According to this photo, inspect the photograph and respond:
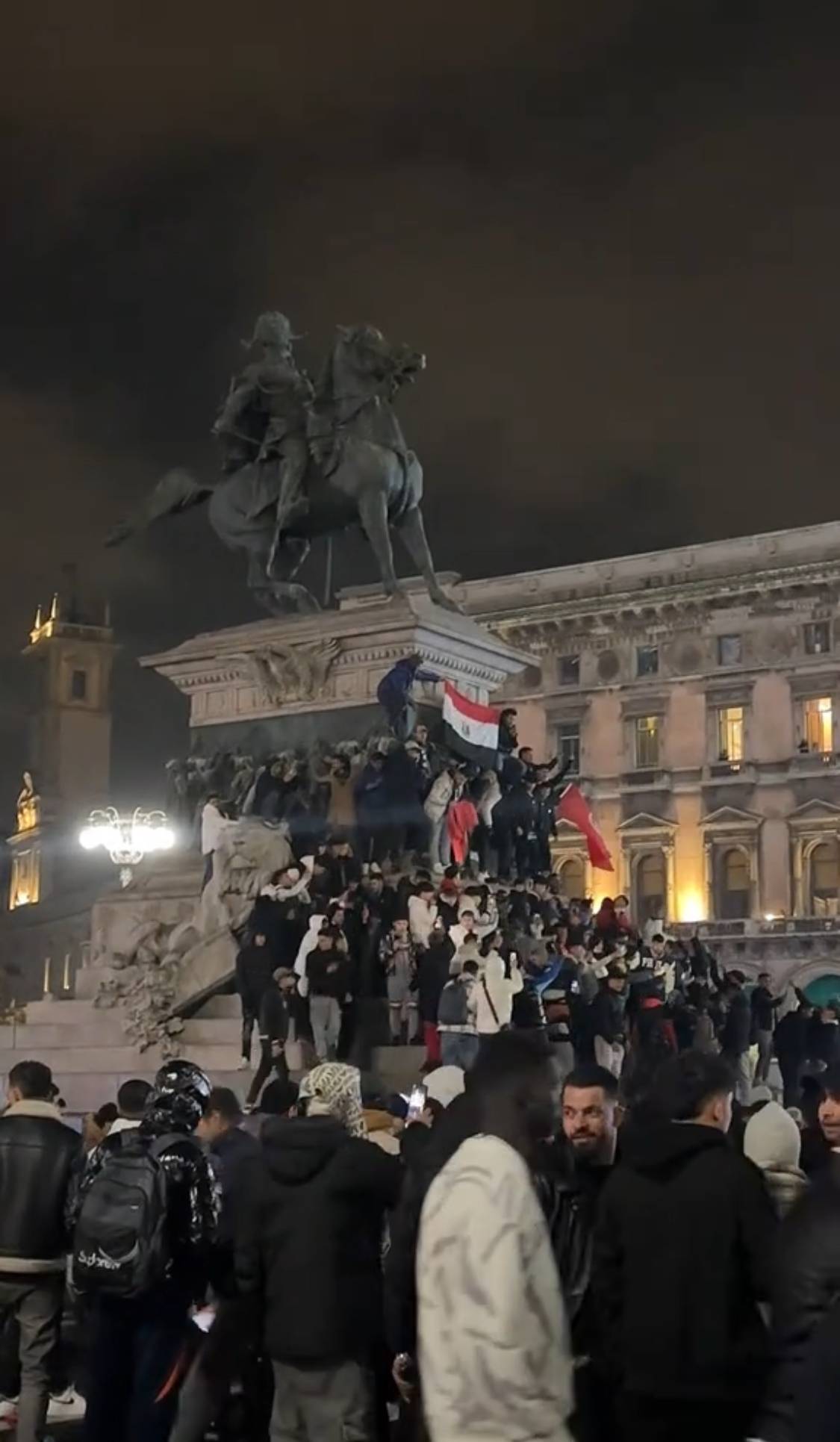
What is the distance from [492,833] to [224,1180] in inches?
494

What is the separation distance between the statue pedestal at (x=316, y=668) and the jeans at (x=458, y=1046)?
170 inches

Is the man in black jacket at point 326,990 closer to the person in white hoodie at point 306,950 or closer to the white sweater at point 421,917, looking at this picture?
the person in white hoodie at point 306,950

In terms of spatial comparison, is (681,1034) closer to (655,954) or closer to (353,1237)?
(655,954)

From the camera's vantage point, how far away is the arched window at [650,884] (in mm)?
60375

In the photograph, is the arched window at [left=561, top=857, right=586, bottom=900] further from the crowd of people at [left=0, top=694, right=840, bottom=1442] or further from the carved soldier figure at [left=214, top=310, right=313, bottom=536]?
the crowd of people at [left=0, top=694, right=840, bottom=1442]

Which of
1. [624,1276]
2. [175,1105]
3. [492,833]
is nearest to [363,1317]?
[624,1276]

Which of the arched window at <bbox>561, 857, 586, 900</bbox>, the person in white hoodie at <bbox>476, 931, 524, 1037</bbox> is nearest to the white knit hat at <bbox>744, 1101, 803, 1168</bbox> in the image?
the person in white hoodie at <bbox>476, 931, 524, 1037</bbox>

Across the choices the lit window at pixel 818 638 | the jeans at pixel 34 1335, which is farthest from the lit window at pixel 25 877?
the jeans at pixel 34 1335

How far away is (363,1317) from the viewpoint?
6066 millimetres

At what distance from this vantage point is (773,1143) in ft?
21.6

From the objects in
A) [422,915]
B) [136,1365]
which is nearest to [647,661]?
[422,915]

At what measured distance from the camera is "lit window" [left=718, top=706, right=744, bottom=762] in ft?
196

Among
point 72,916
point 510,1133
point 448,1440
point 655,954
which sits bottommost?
point 448,1440

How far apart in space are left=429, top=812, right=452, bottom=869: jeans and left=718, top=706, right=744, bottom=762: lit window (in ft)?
135
